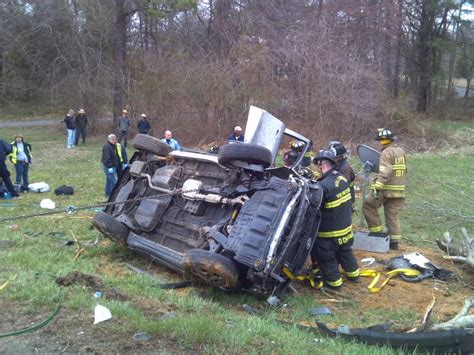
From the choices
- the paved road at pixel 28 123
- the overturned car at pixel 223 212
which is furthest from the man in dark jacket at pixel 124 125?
the overturned car at pixel 223 212

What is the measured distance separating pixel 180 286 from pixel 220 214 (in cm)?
91

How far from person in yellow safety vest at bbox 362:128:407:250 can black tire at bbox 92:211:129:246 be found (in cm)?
332

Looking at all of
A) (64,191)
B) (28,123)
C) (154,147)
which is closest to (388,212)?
(154,147)

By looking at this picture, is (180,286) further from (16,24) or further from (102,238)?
(16,24)

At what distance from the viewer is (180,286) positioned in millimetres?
5484

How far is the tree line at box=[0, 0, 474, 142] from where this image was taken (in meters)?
19.5

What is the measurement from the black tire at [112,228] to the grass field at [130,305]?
12.9 inches

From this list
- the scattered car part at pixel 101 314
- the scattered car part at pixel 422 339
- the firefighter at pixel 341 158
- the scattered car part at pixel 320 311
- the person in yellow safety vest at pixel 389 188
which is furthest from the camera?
the person in yellow safety vest at pixel 389 188

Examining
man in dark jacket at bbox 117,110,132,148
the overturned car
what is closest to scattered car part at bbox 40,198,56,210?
the overturned car

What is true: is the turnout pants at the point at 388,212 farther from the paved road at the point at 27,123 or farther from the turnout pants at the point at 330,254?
the paved road at the point at 27,123

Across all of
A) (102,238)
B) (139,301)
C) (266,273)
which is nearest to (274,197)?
(266,273)

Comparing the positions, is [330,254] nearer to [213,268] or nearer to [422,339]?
[213,268]

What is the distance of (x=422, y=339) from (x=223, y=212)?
8.89ft

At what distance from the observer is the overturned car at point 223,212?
4973mm
